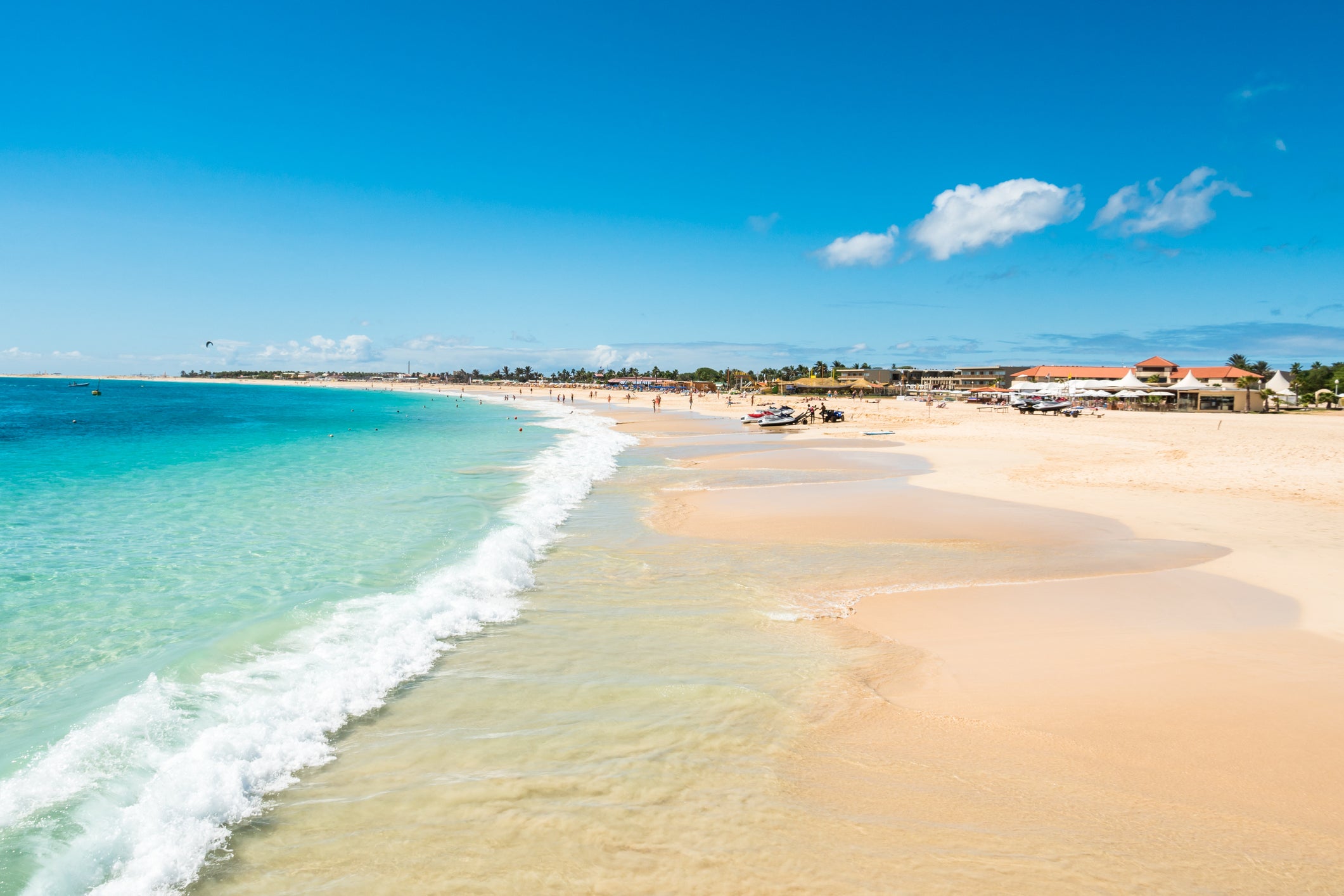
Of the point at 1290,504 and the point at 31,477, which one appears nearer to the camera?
the point at 1290,504

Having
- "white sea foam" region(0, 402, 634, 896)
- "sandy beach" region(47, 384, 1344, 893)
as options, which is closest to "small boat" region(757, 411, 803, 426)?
"sandy beach" region(47, 384, 1344, 893)

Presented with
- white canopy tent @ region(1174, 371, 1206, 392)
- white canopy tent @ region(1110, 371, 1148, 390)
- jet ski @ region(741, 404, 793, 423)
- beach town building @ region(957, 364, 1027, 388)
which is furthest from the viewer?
beach town building @ region(957, 364, 1027, 388)

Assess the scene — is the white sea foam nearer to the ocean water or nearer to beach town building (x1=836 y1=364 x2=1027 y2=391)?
the ocean water

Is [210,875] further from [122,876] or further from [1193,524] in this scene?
[1193,524]

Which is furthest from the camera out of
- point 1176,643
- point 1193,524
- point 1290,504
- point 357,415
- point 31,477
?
point 357,415

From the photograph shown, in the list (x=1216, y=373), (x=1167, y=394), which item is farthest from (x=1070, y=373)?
(x=1167, y=394)

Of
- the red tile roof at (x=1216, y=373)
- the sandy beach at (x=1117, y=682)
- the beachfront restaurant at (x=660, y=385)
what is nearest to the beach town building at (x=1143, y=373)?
the red tile roof at (x=1216, y=373)

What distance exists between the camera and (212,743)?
5.62 m

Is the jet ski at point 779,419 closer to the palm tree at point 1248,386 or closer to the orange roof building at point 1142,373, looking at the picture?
the palm tree at point 1248,386

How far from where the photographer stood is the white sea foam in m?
4.45

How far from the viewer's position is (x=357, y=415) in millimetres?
75312

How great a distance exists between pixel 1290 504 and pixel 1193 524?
11.4 feet

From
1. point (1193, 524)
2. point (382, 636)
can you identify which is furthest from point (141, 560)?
point (1193, 524)

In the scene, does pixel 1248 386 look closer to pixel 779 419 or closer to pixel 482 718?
pixel 779 419
